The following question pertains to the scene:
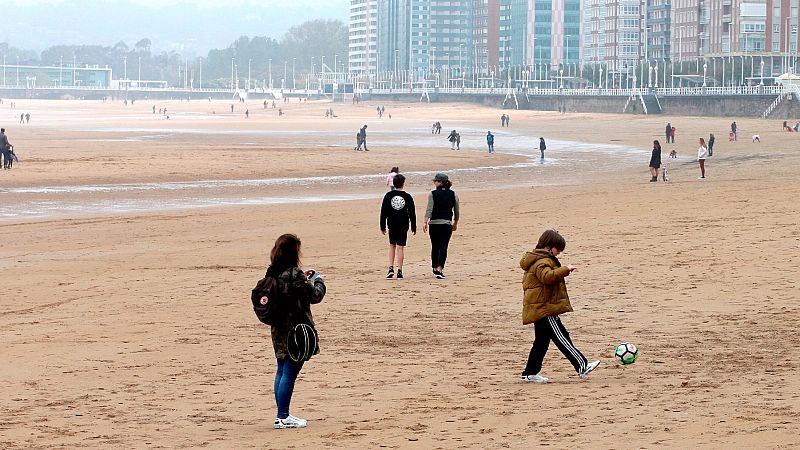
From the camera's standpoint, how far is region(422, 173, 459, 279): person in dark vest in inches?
631

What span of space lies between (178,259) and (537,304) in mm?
9680

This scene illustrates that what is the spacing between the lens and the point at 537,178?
39.8 m

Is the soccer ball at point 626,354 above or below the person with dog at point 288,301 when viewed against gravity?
below

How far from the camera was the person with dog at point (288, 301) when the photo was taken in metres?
8.46

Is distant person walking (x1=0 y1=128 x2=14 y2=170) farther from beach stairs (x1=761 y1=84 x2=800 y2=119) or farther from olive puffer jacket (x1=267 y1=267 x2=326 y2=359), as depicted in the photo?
beach stairs (x1=761 y1=84 x2=800 y2=119)

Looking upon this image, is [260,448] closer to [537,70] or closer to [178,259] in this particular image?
[178,259]

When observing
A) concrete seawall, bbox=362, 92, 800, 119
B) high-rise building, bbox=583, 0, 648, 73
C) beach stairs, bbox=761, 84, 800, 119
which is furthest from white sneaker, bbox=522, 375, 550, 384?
high-rise building, bbox=583, 0, 648, 73

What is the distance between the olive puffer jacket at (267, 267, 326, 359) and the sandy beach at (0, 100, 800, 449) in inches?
24.9

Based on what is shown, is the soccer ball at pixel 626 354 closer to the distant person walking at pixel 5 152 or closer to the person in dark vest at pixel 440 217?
the person in dark vest at pixel 440 217

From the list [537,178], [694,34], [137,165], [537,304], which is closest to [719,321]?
[537,304]

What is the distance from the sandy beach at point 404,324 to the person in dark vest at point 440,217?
1.06 ft

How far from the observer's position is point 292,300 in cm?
857

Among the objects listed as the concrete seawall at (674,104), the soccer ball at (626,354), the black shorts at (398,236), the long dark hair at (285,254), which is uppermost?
the concrete seawall at (674,104)

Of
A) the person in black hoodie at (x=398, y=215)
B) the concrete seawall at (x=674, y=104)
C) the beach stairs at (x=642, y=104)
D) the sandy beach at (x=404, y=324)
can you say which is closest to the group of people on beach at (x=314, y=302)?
the sandy beach at (x=404, y=324)
